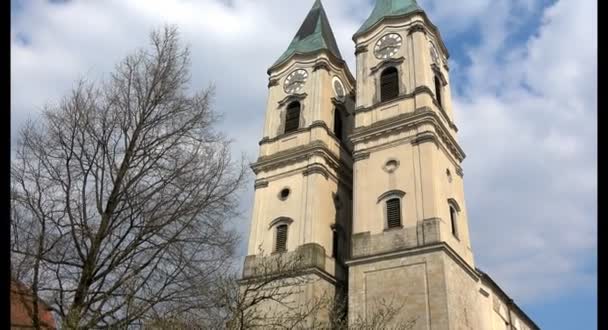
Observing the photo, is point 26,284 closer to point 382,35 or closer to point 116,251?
point 116,251

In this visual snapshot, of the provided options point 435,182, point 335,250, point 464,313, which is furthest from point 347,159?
point 464,313

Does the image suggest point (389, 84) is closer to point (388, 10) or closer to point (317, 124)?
point (317, 124)

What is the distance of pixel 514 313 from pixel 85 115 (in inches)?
1358

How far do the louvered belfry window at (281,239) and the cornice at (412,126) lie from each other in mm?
6280

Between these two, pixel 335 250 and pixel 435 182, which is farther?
pixel 335 250

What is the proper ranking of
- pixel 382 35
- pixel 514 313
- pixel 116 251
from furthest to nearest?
1. pixel 514 313
2. pixel 382 35
3. pixel 116 251

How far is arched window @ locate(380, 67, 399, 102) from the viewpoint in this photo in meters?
31.7

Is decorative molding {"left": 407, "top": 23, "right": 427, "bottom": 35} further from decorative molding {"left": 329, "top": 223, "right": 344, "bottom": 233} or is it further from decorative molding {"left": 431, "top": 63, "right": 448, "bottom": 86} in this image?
decorative molding {"left": 329, "top": 223, "right": 344, "bottom": 233}

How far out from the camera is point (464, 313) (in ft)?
82.9

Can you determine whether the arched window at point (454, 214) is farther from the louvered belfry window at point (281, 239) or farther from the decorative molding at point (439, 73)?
the louvered belfry window at point (281, 239)

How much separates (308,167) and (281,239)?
4.36 m

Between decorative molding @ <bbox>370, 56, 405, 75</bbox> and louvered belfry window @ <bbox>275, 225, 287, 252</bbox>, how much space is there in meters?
10.7

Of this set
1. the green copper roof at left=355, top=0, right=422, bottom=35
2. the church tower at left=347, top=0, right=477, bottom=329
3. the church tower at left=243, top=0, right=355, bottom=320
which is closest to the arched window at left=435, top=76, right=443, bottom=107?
the church tower at left=347, top=0, right=477, bottom=329

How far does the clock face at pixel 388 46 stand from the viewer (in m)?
33.1
